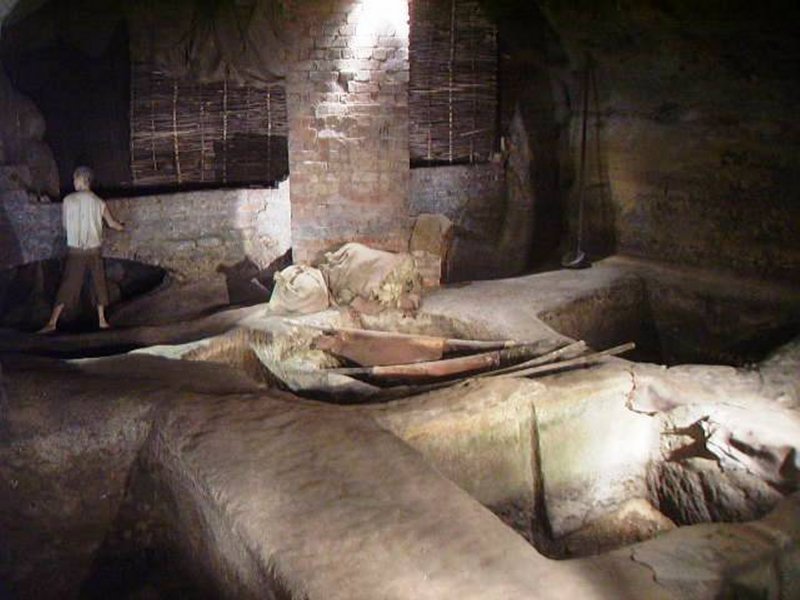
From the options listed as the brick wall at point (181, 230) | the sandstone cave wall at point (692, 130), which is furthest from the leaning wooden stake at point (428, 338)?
the brick wall at point (181, 230)

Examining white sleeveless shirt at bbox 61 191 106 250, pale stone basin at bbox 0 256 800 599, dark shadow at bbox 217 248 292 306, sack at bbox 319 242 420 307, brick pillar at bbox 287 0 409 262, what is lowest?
pale stone basin at bbox 0 256 800 599

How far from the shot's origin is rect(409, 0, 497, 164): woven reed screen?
10406 mm

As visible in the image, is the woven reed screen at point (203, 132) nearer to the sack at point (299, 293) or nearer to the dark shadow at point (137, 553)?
the sack at point (299, 293)

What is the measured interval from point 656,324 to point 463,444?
3835 mm

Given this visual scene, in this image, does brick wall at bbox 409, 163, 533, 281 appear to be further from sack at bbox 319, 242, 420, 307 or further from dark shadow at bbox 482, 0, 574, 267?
sack at bbox 319, 242, 420, 307

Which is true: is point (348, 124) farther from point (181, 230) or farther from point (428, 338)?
point (181, 230)

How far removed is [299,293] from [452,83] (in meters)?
5.22

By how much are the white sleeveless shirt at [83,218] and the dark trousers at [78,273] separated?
64 mm

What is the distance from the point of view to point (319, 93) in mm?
6875

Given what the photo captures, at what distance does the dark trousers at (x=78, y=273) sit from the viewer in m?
7.03

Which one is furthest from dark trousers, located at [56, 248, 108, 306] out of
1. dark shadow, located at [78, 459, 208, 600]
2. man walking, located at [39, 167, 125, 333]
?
dark shadow, located at [78, 459, 208, 600]

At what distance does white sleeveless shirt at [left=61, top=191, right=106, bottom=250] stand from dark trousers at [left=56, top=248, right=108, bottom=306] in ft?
0.21

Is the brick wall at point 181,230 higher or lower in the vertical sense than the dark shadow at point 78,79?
lower

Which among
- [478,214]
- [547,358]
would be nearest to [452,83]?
[478,214]
